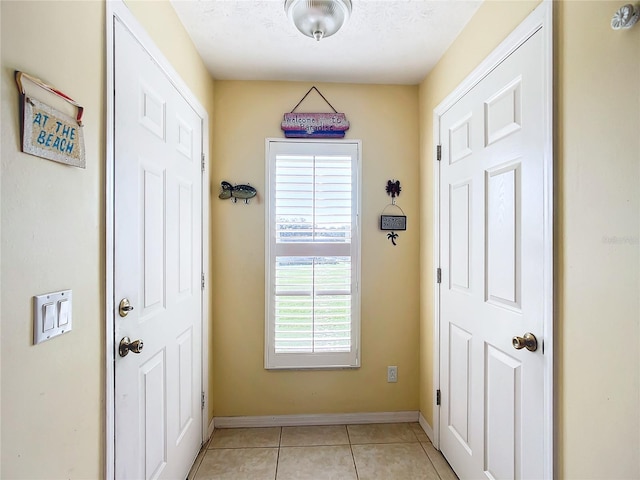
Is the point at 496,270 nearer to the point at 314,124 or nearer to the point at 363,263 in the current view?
the point at 363,263

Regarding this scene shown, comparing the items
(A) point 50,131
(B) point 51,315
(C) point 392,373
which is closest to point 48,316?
(B) point 51,315

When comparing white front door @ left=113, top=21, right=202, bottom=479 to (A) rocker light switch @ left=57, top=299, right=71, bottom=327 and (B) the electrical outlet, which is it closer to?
(A) rocker light switch @ left=57, top=299, right=71, bottom=327

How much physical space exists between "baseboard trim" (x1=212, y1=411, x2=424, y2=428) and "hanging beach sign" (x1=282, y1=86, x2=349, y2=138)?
2000 mm

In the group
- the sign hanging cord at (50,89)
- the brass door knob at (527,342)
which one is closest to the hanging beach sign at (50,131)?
the sign hanging cord at (50,89)

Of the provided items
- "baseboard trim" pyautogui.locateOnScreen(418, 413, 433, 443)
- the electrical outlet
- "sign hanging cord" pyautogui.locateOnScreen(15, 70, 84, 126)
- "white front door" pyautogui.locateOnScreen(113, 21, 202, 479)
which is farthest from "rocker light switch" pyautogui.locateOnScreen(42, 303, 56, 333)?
"baseboard trim" pyautogui.locateOnScreen(418, 413, 433, 443)

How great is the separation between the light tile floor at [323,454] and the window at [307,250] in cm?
45

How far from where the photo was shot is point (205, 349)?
6.71ft

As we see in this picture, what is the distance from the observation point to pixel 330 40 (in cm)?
178

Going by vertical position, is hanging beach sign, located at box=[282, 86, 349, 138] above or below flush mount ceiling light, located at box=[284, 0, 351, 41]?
below

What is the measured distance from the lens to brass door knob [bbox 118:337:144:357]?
110 cm

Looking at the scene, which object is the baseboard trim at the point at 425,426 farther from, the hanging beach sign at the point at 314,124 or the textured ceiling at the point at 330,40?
the textured ceiling at the point at 330,40

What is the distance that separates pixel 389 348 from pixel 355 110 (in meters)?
1.75

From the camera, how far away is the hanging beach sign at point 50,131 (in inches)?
28.1

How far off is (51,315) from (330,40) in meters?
1.81
